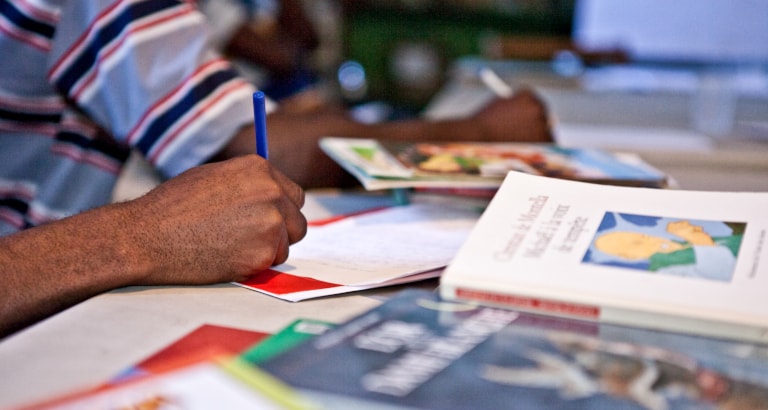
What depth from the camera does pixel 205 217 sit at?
2.01 feet

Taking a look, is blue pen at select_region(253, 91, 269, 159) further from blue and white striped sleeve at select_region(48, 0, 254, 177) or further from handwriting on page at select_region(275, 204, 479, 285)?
blue and white striped sleeve at select_region(48, 0, 254, 177)

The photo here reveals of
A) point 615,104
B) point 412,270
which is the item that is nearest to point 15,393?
point 412,270

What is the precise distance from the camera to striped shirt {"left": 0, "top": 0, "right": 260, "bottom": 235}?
0.94 m

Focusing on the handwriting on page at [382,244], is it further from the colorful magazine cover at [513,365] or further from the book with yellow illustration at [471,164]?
the colorful magazine cover at [513,365]

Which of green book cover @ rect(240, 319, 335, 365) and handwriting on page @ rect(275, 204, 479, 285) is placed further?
handwriting on page @ rect(275, 204, 479, 285)

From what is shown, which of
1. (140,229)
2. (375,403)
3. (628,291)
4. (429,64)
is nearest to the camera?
(375,403)

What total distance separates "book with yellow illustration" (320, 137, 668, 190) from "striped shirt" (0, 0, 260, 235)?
0.16 metres

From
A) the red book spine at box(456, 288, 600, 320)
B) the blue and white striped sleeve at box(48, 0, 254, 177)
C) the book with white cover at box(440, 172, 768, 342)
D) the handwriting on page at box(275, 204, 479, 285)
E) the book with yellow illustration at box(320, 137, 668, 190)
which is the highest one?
the blue and white striped sleeve at box(48, 0, 254, 177)

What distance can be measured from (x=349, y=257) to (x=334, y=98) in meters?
3.30

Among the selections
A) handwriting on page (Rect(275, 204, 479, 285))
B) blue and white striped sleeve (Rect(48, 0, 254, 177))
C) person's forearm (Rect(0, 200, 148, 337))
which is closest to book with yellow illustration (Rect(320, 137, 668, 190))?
handwriting on page (Rect(275, 204, 479, 285))

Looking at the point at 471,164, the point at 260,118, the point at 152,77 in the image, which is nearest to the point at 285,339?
the point at 260,118

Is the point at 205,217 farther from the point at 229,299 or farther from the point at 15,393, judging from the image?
the point at 15,393

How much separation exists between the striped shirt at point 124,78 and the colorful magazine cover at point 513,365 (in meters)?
0.57

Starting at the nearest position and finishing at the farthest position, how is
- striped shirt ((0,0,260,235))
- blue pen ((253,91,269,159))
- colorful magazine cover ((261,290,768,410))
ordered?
colorful magazine cover ((261,290,768,410))
blue pen ((253,91,269,159))
striped shirt ((0,0,260,235))
